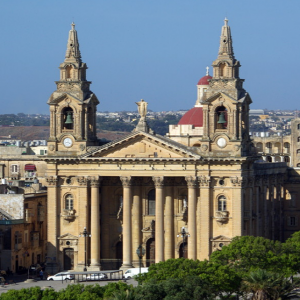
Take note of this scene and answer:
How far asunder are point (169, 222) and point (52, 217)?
37.8 feet

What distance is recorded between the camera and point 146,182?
16388 cm

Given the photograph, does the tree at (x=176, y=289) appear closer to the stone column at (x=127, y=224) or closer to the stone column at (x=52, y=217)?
the stone column at (x=127, y=224)

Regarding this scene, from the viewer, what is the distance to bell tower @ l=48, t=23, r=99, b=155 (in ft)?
536

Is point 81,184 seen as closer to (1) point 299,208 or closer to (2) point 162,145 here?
(2) point 162,145

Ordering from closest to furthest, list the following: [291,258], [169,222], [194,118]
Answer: [291,258]
[169,222]
[194,118]

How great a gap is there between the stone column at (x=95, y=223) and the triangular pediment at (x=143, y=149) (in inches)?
114

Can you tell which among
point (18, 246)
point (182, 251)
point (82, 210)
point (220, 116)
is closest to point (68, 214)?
point (82, 210)

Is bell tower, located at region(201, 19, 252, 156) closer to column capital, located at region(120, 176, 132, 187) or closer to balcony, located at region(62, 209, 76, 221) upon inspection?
column capital, located at region(120, 176, 132, 187)

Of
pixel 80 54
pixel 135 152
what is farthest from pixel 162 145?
pixel 80 54

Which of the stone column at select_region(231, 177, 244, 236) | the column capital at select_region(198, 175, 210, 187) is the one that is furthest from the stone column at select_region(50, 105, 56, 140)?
the stone column at select_region(231, 177, 244, 236)

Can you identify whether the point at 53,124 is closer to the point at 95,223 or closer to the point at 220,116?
the point at 95,223

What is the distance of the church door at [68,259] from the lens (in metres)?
163

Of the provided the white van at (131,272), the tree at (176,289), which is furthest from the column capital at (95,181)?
the tree at (176,289)

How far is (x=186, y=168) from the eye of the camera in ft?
525
